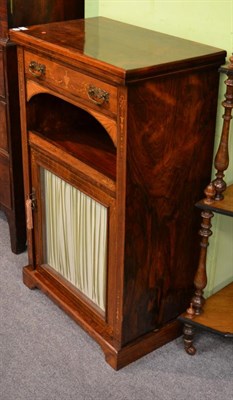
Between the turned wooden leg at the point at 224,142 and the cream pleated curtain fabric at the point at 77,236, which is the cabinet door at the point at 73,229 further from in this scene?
the turned wooden leg at the point at 224,142

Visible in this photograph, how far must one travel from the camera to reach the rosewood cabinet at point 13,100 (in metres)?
1.89

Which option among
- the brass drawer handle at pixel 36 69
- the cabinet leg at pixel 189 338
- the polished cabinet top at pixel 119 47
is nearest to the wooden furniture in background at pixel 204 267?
the cabinet leg at pixel 189 338

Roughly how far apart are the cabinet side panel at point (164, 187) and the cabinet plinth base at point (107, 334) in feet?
→ 0.10

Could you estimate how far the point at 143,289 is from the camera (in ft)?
5.32

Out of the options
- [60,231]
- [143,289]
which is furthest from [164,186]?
[60,231]

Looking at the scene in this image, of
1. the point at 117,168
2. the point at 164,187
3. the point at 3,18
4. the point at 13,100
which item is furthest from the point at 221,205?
the point at 3,18

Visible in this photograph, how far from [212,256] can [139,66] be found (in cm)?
75

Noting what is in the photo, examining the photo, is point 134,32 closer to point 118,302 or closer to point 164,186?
point 164,186

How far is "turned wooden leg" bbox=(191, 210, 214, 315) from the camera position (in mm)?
1540

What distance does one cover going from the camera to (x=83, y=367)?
1.68m

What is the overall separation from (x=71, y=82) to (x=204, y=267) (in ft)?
2.10

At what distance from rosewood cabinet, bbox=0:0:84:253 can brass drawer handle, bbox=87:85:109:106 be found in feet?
1.95

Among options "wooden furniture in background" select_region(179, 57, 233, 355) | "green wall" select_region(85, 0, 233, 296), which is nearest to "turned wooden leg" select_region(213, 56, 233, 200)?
"wooden furniture in background" select_region(179, 57, 233, 355)

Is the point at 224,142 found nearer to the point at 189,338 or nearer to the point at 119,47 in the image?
the point at 119,47
